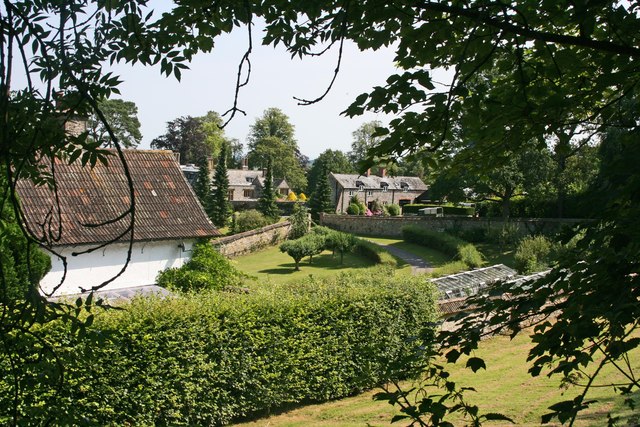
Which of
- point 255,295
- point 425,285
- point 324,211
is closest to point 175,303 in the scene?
point 255,295

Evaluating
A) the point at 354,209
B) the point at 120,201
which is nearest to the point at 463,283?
the point at 120,201

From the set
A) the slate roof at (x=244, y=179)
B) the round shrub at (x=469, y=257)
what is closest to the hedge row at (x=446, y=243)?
the round shrub at (x=469, y=257)

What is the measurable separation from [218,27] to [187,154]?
78916 mm

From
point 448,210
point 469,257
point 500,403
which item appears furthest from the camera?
point 448,210

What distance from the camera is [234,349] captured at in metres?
10.9

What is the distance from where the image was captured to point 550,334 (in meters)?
3.82

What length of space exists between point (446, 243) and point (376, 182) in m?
31.0

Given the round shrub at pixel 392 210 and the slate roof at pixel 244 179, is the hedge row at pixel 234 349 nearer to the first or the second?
the round shrub at pixel 392 210

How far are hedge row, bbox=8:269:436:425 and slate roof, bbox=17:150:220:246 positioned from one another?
18.9 feet

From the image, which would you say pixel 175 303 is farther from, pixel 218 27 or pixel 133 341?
pixel 218 27

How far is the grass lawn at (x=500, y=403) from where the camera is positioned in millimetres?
9336

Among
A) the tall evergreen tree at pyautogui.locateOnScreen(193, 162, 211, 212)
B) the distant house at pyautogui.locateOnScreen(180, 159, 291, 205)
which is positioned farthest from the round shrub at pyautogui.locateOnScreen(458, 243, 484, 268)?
the distant house at pyautogui.locateOnScreen(180, 159, 291, 205)

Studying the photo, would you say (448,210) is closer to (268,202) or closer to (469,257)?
(268,202)

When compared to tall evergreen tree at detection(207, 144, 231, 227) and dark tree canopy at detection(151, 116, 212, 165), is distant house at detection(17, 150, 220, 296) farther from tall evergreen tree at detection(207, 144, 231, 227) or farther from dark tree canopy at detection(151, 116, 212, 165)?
dark tree canopy at detection(151, 116, 212, 165)
